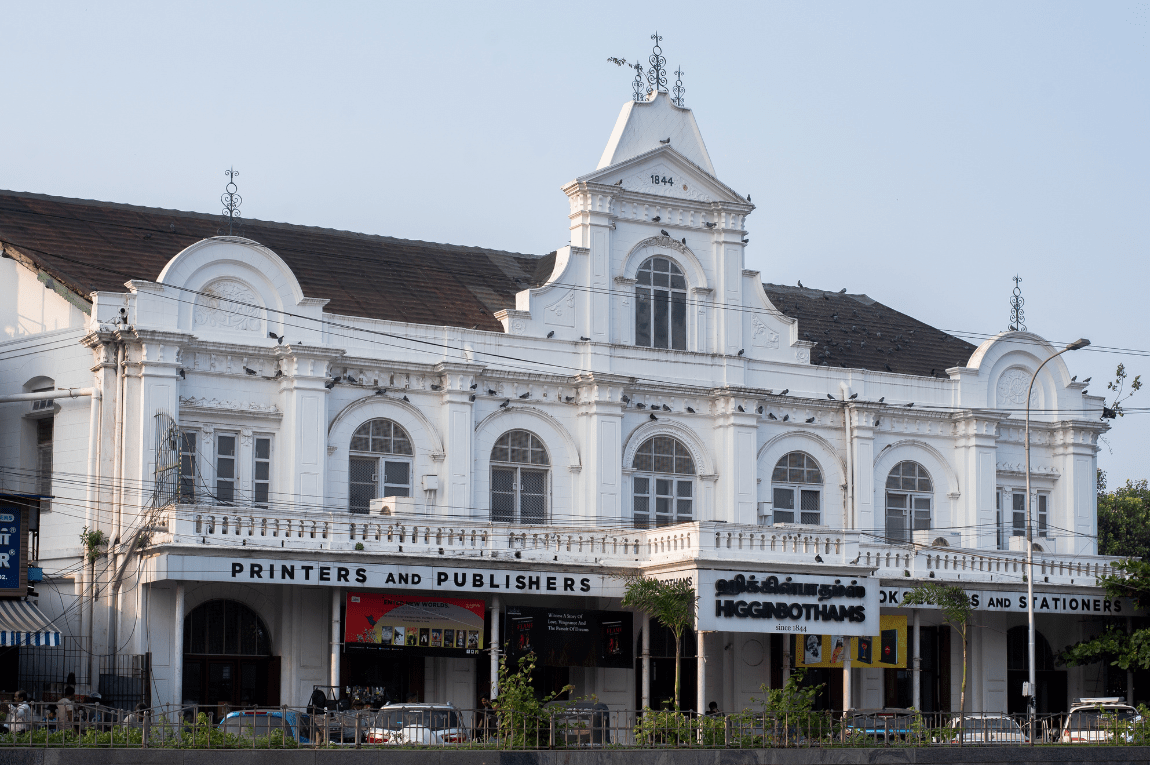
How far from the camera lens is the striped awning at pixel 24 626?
33406 millimetres

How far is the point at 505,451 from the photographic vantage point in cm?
4072

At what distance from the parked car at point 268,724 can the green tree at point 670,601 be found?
10.4 meters

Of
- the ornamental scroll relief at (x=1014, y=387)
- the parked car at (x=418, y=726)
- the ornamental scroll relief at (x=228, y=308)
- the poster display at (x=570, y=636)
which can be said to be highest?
the ornamental scroll relief at (x=228, y=308)

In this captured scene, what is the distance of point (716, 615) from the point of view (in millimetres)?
36438

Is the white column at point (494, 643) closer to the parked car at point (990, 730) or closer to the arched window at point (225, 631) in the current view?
the arched window at point (225, 631)

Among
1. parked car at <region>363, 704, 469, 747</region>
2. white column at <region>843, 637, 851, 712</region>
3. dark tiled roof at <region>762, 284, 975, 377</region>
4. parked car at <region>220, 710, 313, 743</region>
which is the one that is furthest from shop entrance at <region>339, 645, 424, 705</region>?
dark tiled roof at <region>762, 284, 975, 377</region>

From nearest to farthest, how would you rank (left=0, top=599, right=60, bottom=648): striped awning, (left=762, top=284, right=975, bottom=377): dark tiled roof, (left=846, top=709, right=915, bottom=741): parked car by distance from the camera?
(left=846, top=709, right=915, bottom=741): parked car < (left=0, top=599, right=60, bottom=648): striped awning < (left=762, top=284, right=975, bottom=377): dark tiled roof

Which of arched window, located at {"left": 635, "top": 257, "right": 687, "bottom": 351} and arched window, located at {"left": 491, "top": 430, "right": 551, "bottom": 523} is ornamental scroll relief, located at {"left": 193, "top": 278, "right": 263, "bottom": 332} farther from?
arched window, located at {"left": 635, "top": 257, "right": 687, "bottom": 351}

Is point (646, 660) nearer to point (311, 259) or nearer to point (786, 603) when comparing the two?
point (786, 603)

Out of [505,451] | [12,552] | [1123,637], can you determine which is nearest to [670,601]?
[505,451]

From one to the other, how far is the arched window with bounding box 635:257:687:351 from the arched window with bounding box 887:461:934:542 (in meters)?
6.96

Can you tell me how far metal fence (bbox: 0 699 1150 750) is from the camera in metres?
23.9

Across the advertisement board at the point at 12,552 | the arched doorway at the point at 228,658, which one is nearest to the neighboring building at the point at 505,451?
the arched doorway at the point at 228,658

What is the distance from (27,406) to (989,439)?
2453 centimetres
